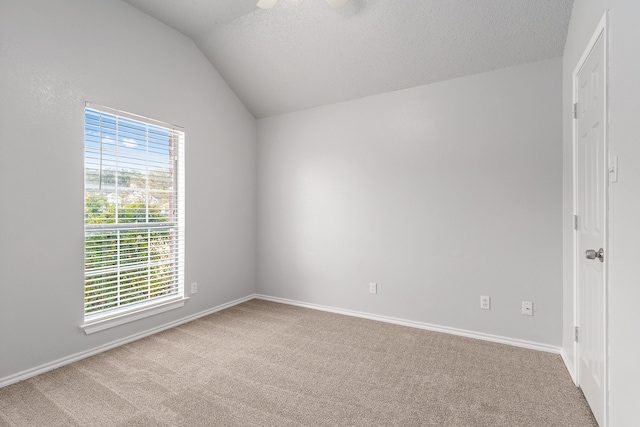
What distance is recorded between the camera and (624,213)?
1.36 metres

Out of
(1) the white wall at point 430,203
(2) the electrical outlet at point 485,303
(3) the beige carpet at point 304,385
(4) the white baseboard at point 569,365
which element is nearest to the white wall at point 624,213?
(3) the beige carpet at point 304,385

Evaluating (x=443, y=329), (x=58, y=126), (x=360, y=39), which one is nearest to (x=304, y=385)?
(x=443, y=329)

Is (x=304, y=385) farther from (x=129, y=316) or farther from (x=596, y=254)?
(x=596, y=254)

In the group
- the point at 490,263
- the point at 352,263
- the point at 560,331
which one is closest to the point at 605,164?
the point at 490,263

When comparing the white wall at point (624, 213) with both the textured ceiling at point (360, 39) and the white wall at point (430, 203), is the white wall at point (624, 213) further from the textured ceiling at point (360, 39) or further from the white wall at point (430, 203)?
the white wall at point (430, 203)

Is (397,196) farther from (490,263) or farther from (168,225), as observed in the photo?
(168,225)

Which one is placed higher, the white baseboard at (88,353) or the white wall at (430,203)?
the white wall at (430,203)

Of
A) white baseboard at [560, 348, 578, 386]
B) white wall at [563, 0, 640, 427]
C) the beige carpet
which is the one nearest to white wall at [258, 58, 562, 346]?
white baseboard at [560, 348, 578, 386]

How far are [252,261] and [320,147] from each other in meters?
1.78

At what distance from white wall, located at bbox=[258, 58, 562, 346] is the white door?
542 millimetres

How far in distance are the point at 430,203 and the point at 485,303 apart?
41.4 inches

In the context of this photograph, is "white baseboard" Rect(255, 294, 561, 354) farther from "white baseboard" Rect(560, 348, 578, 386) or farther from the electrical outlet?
the electrical outlet

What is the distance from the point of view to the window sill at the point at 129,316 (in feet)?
8.52

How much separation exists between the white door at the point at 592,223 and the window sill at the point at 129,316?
337 centimetres
